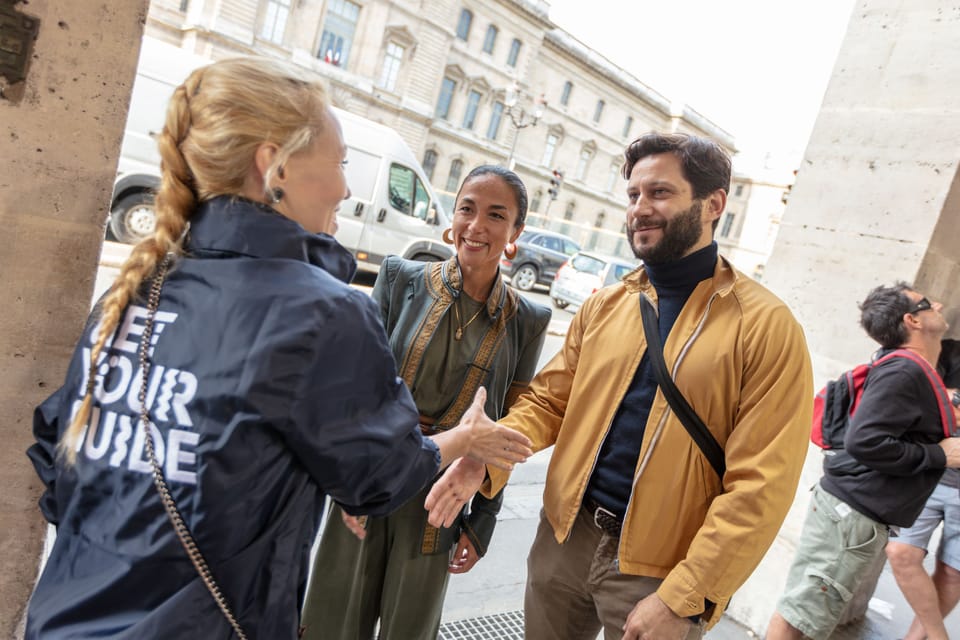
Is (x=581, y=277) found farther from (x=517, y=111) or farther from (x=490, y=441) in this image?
(x=517, y=111)

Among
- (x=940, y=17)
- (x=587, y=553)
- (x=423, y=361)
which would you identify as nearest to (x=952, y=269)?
(x=940, y=17)

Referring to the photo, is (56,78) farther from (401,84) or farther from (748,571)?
(401,84)

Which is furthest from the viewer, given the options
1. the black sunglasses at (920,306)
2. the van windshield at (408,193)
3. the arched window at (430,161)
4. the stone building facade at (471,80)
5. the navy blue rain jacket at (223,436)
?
the arched window at (430,161)

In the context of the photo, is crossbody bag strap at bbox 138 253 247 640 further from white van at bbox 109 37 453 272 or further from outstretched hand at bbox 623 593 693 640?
white van at bbox 109 37 453 272

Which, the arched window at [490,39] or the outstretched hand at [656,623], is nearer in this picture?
the outstretched hand at [656,623]

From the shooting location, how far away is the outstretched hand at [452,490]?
1.68m

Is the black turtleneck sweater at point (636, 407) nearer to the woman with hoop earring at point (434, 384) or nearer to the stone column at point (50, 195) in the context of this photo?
the woman with hoop earring at point (434, 384)

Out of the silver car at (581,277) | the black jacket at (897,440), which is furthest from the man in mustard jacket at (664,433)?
the silver car at (581,277)

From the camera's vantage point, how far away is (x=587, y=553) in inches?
70.1

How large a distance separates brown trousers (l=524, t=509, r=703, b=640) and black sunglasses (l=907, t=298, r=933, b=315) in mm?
1867

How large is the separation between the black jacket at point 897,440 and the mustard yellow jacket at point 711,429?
1.29m

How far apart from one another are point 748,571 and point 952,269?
8.60 feet

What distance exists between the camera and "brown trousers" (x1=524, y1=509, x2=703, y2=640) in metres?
1.66

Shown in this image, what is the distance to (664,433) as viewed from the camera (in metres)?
1.62
